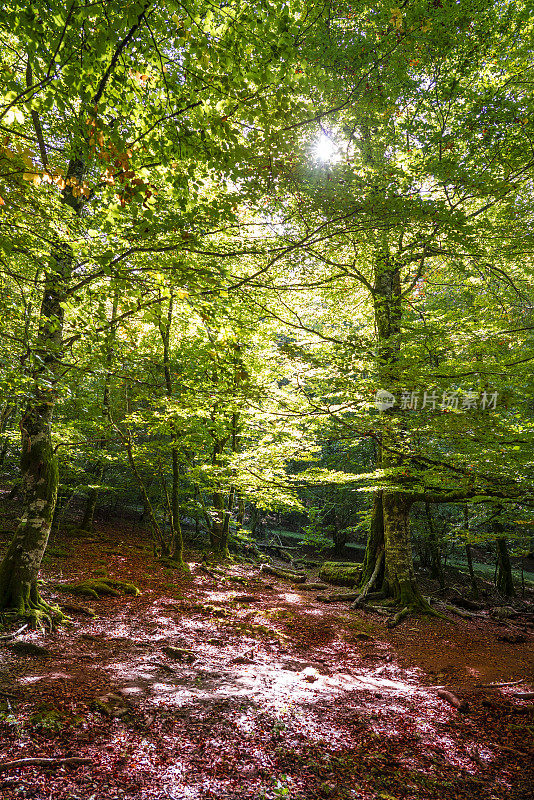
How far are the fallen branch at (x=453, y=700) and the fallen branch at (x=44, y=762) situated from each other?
433cm

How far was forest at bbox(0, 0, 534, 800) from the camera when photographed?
10.9 feet

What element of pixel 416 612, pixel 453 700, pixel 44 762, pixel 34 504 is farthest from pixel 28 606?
pixel 416 612

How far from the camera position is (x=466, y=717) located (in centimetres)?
440

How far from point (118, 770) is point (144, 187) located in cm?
518

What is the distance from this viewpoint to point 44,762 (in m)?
2.83

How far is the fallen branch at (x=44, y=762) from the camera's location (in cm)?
274

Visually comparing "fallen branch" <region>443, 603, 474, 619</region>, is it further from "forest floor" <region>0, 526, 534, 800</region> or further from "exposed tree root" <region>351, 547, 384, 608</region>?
"forest floor" <region>0, 526, 534, 800</region>

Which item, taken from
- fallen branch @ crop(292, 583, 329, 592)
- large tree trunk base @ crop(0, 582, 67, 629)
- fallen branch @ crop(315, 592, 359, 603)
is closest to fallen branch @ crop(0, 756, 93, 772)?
large tree trunk base @ crop(0, 582, 67, 629)

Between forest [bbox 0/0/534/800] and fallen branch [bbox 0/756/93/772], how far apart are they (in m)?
0.03

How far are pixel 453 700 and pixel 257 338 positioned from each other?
8.38 m

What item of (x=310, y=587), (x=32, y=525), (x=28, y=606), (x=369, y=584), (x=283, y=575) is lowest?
(x=283, y=575)

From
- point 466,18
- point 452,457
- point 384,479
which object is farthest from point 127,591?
point 466,18

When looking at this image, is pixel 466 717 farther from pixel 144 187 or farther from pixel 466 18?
pixel 466 18

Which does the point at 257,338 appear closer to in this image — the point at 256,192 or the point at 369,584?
the point at 256,192
